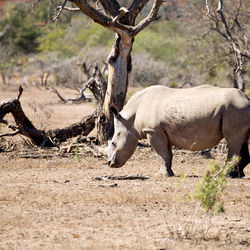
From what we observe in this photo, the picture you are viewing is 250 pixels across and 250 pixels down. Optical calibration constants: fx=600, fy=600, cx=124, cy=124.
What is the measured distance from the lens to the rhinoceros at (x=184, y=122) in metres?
9.66

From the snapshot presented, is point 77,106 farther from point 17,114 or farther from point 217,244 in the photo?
point 217,244

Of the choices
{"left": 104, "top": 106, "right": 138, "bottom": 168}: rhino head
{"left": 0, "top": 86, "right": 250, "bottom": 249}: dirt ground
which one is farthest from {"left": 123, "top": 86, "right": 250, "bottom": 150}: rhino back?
{"left": 0, "top": 86, "right": 250, "bottom": 249}: dirt ground

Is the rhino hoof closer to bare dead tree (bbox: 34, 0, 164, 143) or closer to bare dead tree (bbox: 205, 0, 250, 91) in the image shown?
bare dead tree (bbox: 205, 0, 250, 91)

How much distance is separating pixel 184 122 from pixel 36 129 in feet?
14.9

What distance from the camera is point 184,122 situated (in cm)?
998

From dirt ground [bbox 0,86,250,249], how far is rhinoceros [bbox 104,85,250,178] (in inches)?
19.1

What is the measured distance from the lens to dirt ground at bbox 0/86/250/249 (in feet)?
20.8

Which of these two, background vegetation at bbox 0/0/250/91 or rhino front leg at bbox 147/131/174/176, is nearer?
rhino front leg at bbox 147/131/174/176

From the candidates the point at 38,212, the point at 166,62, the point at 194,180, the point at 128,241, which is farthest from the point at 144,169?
the point at 166,62

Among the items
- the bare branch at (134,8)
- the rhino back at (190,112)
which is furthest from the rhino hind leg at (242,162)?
the bare branch at (134,8)

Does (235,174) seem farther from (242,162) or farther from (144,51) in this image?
(144,51)

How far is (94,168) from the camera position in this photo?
457 inches

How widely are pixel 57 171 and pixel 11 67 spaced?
74.7 ft

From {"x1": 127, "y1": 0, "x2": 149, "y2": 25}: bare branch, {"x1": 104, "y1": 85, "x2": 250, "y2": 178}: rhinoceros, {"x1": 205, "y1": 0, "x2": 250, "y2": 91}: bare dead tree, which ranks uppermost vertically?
{"x1": 127, "y1": 0, "x2": 149, "y2": 25}: bare branch
